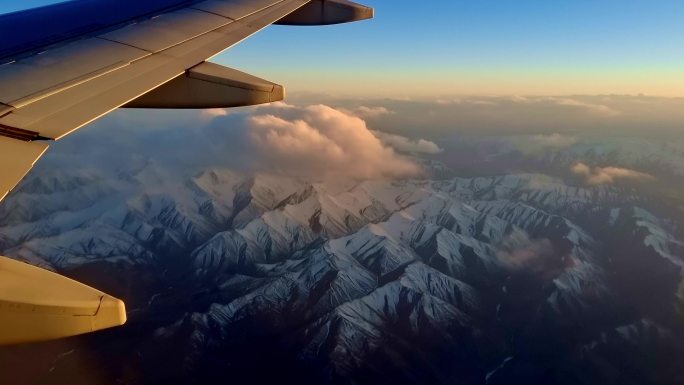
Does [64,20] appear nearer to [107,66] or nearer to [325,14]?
[107,66]

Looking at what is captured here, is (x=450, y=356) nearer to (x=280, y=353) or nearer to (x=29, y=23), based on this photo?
(x=280, y=353)

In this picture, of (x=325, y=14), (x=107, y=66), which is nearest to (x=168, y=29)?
(x=107, y=66)

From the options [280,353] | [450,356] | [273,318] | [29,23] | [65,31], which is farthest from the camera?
[273,318]

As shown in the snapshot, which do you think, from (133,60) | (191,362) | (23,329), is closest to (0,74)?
(133,60)

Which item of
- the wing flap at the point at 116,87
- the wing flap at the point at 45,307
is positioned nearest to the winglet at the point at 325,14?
the wing flap at the point at 116,87

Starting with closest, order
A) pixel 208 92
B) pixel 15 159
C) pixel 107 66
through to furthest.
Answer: pixel 15 159 < pixel 107 66 < pixel 208 92

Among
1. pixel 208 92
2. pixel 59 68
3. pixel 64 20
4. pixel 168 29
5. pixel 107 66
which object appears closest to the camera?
pixel 59 68
